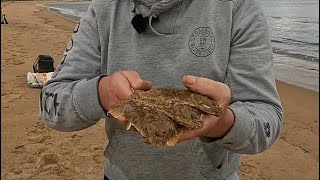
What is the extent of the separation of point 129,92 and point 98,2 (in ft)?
2.33

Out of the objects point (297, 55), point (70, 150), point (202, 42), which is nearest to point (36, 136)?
point (70, 150)

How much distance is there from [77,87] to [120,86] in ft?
1.14

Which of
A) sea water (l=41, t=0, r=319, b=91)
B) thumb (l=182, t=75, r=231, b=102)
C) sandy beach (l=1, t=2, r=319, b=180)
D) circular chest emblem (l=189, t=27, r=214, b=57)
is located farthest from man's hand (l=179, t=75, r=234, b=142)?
sea water (l=41, t=0, r=319, b=91)

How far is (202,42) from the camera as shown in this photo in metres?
2.04

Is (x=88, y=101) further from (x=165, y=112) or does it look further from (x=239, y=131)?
(x=239, y=131)

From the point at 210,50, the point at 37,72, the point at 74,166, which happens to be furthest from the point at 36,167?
the point at 37,72

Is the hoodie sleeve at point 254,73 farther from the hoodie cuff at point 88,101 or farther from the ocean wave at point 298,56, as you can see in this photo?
the ocean wave at point 298,56

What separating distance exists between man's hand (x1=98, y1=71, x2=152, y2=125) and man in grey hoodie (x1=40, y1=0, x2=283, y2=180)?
0.02 meters

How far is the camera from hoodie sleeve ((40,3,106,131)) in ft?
6.28

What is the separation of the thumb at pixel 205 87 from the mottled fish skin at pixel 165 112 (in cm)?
3

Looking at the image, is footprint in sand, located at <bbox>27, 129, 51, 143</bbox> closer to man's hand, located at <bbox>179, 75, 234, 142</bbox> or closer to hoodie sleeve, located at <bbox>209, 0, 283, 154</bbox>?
hoodie sleeve, located at <bbox>209, 0, 283, 154</bbox>

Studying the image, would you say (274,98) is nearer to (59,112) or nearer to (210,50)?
(210,50)

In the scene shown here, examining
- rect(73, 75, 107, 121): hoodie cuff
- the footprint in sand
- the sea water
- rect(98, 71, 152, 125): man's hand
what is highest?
rect(98, 71, 152, 125): man's hand

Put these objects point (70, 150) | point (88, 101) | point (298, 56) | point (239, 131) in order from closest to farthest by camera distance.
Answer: point (239, 131), point (88, 101), point (70, 150), point (298, 56)
